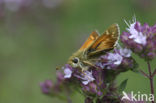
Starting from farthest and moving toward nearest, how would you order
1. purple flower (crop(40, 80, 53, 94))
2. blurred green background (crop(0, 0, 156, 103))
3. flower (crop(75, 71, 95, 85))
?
1. blurred green background (crop(0, 0, 156, 103))
2. purple flower (crop(40, 80, 53, 94))
3. flower (crop(75, 71, 95, 85))

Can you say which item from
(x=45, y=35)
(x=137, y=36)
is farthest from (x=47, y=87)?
(x=45, y=35)

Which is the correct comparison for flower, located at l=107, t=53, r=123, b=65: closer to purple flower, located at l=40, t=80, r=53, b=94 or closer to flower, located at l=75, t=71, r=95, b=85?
flower, located at l=75, t=71, r=95, b=85

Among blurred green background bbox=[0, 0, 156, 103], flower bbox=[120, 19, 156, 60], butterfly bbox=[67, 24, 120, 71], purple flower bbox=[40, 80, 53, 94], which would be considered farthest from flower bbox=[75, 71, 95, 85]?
blurred green background bbox=[0, 0, 156, 103]

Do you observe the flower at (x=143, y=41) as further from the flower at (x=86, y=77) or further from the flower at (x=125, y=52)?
the flower at (x=86, y=77)

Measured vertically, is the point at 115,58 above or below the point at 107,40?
below

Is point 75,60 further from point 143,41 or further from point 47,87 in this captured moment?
point 47,87

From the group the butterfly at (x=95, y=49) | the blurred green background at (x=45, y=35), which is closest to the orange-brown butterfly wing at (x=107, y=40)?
the butterfly at (x=95, y=49)

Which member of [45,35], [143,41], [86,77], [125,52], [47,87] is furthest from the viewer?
[45,35]
